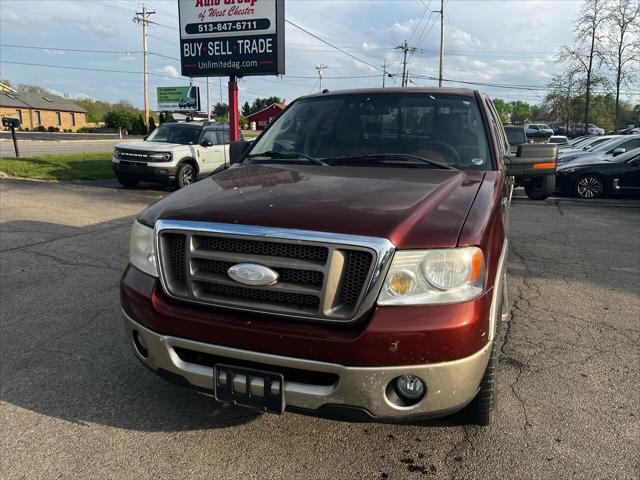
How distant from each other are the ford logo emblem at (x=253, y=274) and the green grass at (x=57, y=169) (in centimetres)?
1330

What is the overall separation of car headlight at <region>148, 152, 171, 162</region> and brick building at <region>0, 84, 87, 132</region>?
67.9 metres

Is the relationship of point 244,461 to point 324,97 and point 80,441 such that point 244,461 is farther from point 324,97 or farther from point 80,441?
point 324,97

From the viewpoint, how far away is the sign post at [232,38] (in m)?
13.4

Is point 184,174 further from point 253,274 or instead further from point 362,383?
point 362,383

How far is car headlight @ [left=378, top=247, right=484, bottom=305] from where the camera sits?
2.18 meters

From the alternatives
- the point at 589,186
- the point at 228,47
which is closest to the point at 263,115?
the point at 228,47

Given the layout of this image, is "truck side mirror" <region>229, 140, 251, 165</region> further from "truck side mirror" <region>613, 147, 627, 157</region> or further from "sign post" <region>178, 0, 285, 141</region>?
"truck side mirror" <region>613, 147, 627, 157</region>

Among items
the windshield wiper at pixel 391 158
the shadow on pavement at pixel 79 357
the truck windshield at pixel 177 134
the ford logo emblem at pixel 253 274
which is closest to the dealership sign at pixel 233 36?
the truck windshield at pixel 177 134

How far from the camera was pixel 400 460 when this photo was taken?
102 inches

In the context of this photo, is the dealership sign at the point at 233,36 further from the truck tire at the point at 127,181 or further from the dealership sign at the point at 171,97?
the dealership sign at the point at 171,97

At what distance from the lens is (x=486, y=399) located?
268 cm

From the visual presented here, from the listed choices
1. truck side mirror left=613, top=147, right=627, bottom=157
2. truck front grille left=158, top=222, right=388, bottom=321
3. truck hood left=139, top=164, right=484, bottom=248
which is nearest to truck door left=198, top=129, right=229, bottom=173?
truck side mirror left=613, top=147, right=627, bottom=157

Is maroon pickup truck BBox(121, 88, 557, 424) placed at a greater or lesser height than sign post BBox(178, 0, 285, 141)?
lesser

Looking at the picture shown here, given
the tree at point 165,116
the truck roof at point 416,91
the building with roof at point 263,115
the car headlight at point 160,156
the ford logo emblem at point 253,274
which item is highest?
the building with roof at point 263,115
